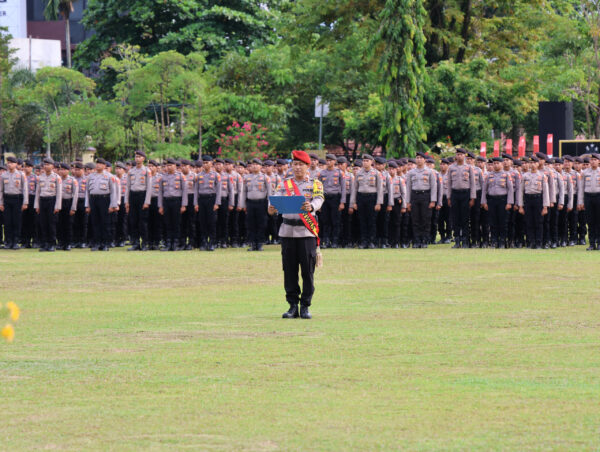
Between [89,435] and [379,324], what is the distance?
5830 mm

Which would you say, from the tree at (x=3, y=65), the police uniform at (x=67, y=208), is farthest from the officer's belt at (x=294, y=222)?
the tree at (x=3, y=65)

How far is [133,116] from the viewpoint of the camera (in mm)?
44750

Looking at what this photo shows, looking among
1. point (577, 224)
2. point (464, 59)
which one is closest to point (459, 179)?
point (577, 224)

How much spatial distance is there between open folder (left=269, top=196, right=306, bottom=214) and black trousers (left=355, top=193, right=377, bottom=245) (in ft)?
43.8

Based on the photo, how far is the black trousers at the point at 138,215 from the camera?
2647 centimetres

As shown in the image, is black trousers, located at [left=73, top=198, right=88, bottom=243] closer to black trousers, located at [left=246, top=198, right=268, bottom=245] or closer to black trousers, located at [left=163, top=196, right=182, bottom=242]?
black trousers, located at [left=163, top=196, right=182, bottom=242]

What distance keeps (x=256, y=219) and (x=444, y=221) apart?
18.7ft

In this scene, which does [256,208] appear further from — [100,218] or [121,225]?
[121,225]

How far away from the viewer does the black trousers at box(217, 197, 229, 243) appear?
88.5ft

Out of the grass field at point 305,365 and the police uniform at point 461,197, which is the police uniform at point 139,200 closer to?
the police uniform at point 461,197

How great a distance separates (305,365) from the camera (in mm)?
10102

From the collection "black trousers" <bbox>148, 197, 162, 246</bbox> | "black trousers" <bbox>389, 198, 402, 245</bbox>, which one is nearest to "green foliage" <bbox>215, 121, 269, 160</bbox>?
"black trousers" <bbox>389, 198, 402, 245</bbox>

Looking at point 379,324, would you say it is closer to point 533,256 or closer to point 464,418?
point 464,418

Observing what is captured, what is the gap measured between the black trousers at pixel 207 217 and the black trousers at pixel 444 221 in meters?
5.60
